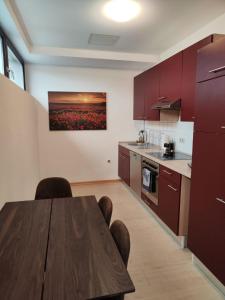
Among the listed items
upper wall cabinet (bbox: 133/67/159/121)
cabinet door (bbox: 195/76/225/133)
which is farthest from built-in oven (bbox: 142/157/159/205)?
cabinet door (bbox: 195/76/225/133)

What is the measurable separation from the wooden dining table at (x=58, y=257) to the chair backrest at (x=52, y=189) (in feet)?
1.69

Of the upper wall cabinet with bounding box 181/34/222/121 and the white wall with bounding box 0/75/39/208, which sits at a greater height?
the upper wall cabinet with bounding box 181/34/222/121

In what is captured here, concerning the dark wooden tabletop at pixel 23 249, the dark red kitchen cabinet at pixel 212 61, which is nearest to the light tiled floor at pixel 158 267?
the dark wooden tabletop at pixel 23 249

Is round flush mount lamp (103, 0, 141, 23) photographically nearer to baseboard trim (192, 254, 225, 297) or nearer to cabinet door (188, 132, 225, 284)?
cabinet door (188, 132, 225, 284)

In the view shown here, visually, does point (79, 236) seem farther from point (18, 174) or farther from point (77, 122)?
point (77, 122)

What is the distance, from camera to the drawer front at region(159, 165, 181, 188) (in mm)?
2400

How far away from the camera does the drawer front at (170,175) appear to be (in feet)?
7.88

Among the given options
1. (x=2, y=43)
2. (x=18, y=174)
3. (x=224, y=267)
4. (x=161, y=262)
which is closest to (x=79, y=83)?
(x=2, y=43)

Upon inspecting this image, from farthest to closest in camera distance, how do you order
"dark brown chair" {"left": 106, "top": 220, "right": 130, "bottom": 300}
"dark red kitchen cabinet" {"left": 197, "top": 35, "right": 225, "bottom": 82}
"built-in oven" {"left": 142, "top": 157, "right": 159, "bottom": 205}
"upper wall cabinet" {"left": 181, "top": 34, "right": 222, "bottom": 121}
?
"built-in oven" {"left": 142, "top": 157, "right": 159, "bottom": 205} → "upper wall cabinet" {"left": 181, "top": 34, "right": 222, "bottom": 121} → "dark red kitchen cabinet" {"left": 197, "top": 35, "right": 225, "bottom": 82} → "dark brown chair" {"left": 106, "top": 220, "right": 130, "bottom": 300}

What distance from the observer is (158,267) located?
2.16 metres

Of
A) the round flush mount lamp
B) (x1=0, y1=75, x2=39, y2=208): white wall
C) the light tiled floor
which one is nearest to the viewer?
the light tiled floor

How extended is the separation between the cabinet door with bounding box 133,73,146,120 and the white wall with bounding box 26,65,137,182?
32 cm

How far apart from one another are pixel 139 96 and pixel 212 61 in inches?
100

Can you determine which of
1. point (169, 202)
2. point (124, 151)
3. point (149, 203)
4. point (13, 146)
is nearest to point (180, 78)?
point (169, 202)
